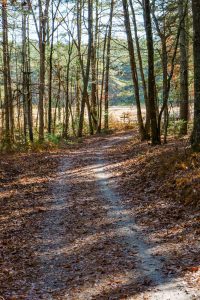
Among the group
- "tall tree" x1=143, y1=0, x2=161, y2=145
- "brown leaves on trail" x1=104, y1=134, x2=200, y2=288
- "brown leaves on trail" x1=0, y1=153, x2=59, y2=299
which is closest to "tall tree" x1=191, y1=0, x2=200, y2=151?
"brown leaves on trail" x1=104, y1=134, x2=200, y2=288

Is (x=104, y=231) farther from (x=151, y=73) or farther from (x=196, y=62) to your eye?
(x=151, y=73)

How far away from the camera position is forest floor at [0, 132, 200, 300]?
6.11 m

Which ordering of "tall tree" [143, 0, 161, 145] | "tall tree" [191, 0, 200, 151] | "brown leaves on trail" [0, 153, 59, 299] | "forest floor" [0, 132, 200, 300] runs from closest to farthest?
"forest floor" [0, 132, 200, 300]
"brown leaves on trail" [0, 153, 59, 299]
"tall tree" [191, 0, 200, 151]
"tall tree" [143, 0, 161, 145]

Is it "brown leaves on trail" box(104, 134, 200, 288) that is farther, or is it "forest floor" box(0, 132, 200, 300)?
"brown leaves on trail" box(104, 134, 200, 288)

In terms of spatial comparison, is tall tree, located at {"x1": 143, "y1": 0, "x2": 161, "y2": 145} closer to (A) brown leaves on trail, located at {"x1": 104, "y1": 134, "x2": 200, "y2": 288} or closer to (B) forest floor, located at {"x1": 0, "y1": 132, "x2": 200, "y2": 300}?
(A) brown leaves on trail, located at {"x1": 104, "y1": 134, "x2": 200, "y2": 288}

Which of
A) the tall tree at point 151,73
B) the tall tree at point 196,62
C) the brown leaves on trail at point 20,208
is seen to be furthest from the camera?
the tall tree at point 151,73

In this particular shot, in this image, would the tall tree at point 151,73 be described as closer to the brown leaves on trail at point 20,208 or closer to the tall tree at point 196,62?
the brown leaves on trail at point 20,208

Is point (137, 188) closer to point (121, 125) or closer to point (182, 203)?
point (182, 203)

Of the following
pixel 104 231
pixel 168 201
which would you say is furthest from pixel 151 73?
pixel 104 231

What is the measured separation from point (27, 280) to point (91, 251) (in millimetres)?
1493

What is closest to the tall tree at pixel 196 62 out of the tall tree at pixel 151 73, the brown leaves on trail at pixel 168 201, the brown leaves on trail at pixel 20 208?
the brown leaves on trail at pixel 168 201

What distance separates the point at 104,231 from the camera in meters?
8.62

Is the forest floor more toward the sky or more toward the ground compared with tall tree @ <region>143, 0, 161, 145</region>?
more toward the ground

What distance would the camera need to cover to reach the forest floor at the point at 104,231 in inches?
241
